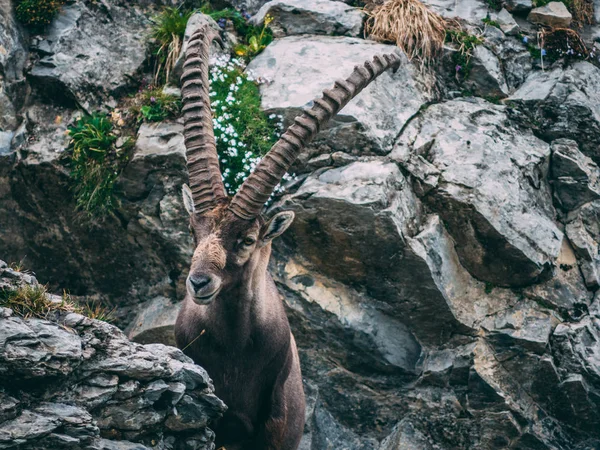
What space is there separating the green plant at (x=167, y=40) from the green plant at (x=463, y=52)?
14.9 feet

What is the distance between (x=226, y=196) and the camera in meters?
8.52

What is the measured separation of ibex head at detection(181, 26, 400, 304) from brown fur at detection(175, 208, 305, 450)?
0.02m

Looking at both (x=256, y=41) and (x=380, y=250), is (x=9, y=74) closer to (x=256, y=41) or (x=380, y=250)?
(x=256, y=41)

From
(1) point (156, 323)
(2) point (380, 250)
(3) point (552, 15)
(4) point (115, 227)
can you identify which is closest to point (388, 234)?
(2) point (380, 250)

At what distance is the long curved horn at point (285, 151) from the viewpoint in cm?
819

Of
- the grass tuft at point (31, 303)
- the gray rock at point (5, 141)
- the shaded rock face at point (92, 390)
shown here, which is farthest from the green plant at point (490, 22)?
the grass tuft at point (31, 303)

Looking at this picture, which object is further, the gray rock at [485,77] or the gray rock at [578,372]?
Result: the gray rock at [485,77]

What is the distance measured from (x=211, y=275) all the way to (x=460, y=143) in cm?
543

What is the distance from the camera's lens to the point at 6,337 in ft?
20.6

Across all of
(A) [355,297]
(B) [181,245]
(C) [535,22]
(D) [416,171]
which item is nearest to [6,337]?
(B) [181,245]

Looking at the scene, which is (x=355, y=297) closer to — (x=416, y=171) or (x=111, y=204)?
A: (x=416, y=171)

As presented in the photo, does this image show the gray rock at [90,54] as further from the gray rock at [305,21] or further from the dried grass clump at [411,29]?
the dried grass clump at [411,29]

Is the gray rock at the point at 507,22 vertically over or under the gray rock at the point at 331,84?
over

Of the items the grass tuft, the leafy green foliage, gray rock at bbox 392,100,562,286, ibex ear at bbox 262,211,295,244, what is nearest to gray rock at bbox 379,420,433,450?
gray rock at bbox 392,100,562,286
